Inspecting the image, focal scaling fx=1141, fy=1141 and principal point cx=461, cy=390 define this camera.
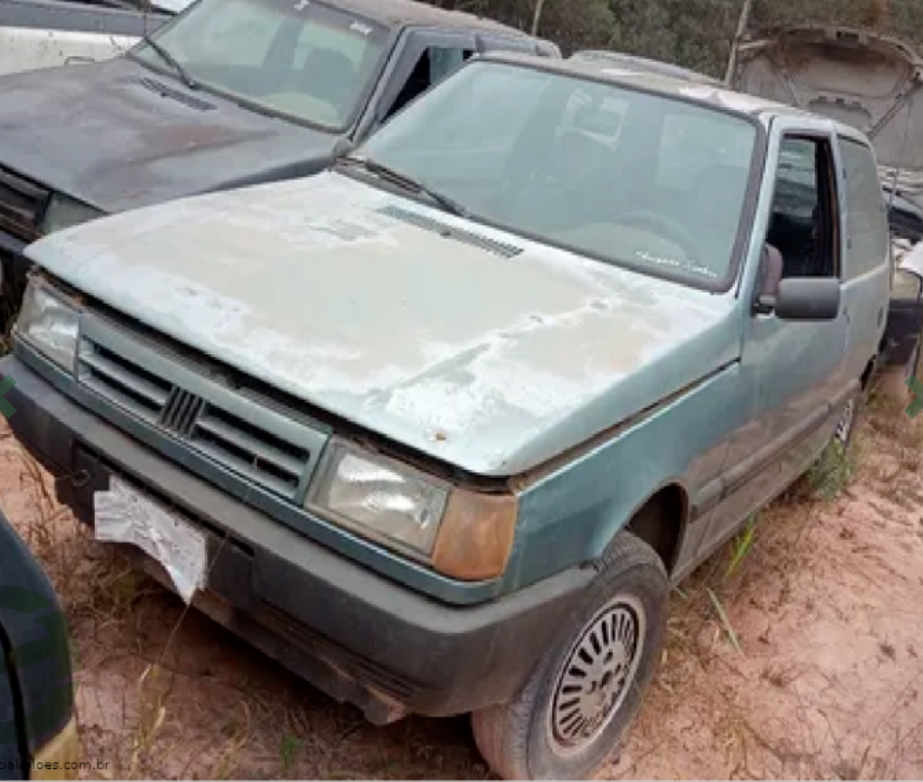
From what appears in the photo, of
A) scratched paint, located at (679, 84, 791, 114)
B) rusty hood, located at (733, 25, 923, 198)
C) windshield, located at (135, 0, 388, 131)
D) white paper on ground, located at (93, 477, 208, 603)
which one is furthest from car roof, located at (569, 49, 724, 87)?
white paper on ground, located at (93, 477, 208, 603)

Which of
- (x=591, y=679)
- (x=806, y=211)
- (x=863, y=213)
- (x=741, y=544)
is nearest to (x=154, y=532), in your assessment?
(x=591, y=679)

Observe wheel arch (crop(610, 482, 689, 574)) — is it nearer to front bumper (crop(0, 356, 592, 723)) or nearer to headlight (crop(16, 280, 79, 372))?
front bumper (crop(0, 356, 592, 723))

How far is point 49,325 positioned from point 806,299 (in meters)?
2.09

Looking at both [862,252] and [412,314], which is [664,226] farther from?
[862,252]

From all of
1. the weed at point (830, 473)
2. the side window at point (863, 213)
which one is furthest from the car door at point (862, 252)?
the weed at point (830, 473)

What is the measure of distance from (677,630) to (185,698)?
1.63 metres

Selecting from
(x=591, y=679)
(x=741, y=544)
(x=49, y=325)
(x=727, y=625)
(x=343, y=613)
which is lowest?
(x=727, y=625)

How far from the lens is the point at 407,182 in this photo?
3.70m

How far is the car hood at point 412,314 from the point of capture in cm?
248

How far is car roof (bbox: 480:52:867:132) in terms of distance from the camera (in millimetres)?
3789

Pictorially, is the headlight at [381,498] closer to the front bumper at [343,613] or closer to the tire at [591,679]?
the front bumper at [343,613]

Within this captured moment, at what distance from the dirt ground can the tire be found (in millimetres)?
166

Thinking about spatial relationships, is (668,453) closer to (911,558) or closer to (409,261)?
(409,261)
